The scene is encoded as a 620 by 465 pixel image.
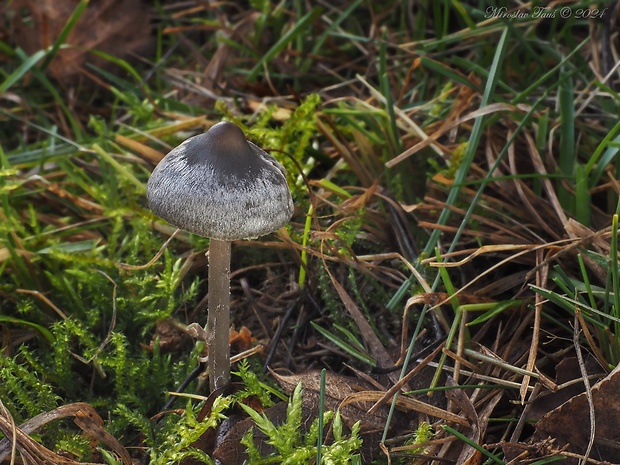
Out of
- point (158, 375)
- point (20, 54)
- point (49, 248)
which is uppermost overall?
point (20, 54)

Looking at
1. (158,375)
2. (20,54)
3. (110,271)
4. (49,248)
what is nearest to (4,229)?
(49,248)

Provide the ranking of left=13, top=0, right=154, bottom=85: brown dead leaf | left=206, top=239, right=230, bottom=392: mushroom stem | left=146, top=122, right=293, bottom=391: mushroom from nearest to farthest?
left=146, top=122, right=293, bottom=391: mushroom → left=206, top=239, right=230, bottom=392: mushroom stem → left=13, top=0, right=154, bottom=85: brown dead leaf

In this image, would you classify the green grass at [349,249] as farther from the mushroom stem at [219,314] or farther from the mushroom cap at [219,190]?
the mushroom cap at [219,190]

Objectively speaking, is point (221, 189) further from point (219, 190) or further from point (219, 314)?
point (219, 314)

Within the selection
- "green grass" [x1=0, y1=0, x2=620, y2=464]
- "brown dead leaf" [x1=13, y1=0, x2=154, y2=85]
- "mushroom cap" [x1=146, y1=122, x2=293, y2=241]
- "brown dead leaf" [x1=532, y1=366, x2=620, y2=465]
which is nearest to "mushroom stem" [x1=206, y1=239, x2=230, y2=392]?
"green grass" [x1=0, y1=0, x2=620, y2=464]

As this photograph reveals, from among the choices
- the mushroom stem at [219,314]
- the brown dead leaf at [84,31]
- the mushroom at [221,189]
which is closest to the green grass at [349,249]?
the mushroom stem at [219,314]

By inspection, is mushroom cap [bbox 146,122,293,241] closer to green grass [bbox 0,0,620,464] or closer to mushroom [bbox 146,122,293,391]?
mushroom [bbox 146,122,293,391]

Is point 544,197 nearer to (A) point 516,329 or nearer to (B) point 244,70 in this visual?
(A) point 516,329
